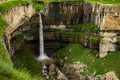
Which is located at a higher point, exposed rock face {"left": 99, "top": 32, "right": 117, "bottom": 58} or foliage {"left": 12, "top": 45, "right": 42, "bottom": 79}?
exposed rock face {"left": 99, "top": 32, "right": 117, "bottom": 58}

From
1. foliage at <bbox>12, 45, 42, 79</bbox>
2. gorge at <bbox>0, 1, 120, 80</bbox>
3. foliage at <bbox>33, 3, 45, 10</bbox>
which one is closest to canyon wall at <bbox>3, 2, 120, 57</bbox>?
gorge at <bbox>0, 1, 120, 80</bbox>

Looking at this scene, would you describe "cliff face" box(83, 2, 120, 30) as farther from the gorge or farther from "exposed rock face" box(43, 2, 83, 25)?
"exposed rock face" box(43, 2, 83, 25)

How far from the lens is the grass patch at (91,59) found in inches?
1278

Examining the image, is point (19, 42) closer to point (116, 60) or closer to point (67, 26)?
point (67, 26)

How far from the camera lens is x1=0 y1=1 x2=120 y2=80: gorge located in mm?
32406

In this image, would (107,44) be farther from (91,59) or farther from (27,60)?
(27,60)

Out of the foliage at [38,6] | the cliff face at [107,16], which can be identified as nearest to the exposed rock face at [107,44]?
the cliff face at [107,16]

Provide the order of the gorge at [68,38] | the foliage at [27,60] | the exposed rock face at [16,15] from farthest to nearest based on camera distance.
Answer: the foliage at [27,60] < the gorge at [68,38] < the exposed rock face at [16,15]

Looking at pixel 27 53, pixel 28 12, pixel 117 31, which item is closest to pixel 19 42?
pixel 27 53

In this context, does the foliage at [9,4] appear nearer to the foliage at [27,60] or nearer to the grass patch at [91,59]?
the foliage at [27,60]

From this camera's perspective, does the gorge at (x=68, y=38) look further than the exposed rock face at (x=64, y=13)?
No

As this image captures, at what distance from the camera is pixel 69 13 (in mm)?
40562

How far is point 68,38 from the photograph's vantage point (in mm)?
39906

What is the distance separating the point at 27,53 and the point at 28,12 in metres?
5.38
